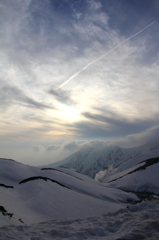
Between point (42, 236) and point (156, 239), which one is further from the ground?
point (156, 239)

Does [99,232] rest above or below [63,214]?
above

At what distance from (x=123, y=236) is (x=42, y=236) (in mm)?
4044

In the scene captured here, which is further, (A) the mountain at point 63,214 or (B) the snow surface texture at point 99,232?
(A) the mountain at point 63,214

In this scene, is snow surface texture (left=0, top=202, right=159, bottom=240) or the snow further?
the snow

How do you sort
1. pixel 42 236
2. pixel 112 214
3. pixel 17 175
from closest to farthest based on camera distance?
1. pixel 42 236
2. pixel 112 214
3. pixel 17 175

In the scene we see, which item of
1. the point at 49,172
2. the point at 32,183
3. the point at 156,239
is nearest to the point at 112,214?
the point at 156,239

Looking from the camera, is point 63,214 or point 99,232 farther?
point 63,214

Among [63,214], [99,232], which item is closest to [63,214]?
[63,214]

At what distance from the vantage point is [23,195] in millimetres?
19547

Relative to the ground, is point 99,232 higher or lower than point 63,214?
higher

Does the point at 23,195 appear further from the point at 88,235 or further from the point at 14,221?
the point at 88,235

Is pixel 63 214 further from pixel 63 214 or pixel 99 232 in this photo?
pixel 99 232

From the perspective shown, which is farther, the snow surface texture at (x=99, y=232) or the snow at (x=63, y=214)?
the snow at (x=63, y=214)

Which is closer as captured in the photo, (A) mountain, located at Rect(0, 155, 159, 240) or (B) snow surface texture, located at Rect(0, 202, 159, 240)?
(B) snow surface texture, located at Rect(0, 202, 159, 240)
